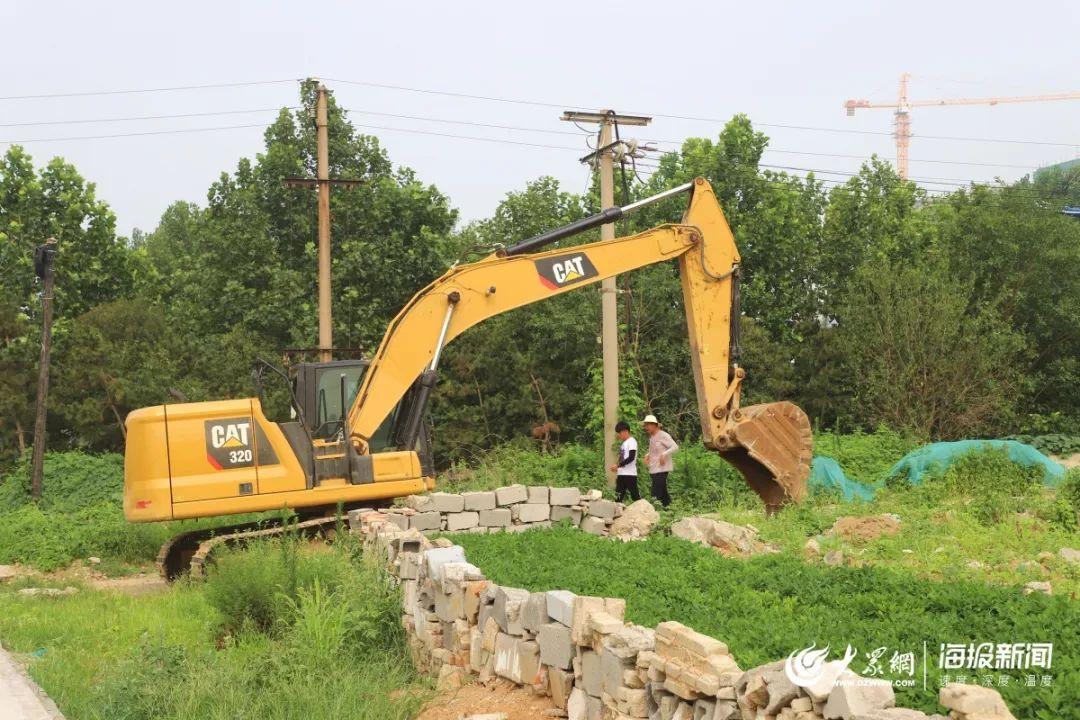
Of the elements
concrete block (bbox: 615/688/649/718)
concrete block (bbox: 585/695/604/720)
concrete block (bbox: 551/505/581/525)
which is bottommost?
concrete block (bbox: 551/505/581/525)

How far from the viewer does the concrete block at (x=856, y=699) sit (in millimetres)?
4527

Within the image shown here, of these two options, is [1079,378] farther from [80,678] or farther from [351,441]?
[80,678]

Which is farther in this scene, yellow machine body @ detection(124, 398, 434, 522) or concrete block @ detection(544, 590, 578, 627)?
yellow machine body @ detection(124, 398, 434, 522)

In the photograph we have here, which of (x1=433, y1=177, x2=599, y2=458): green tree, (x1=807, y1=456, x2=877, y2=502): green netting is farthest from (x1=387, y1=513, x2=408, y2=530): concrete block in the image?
(x1=433, y1=177, x2=599, y2=458): green tree

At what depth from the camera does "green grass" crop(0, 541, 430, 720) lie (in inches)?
322

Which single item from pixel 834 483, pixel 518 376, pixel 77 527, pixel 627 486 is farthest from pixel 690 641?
pixel 518 376

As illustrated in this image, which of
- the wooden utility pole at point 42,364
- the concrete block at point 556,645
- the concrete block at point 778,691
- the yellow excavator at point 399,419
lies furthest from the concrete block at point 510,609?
the wooden utility pole at point 42,364

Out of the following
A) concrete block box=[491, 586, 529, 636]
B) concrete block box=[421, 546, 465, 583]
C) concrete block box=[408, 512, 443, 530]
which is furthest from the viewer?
concrete block box=[408, 512, 443, 530]

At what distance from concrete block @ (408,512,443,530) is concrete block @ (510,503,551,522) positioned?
984mm

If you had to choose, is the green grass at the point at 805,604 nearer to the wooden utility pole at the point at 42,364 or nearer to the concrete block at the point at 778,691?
the concrete block at the point at 778,691

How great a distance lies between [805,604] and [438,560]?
327 cm

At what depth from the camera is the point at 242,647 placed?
10148 mm

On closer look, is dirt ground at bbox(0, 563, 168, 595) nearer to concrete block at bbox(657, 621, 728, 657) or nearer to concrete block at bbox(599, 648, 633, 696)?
concrete block at bbox(599, 648, 633, 696)

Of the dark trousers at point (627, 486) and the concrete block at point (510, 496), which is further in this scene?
the dark trousers at point (627, 486)
